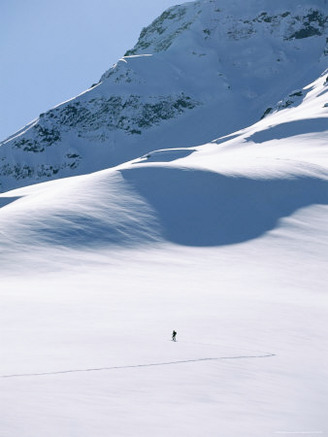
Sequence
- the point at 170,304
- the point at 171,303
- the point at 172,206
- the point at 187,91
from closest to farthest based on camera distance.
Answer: the point at 170,304
the point at 171,303
the point at 172,206
the point at 187,91

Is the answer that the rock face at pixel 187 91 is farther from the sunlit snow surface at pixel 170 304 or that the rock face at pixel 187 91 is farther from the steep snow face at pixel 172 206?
the sunlit snow surface at pixel 170 304

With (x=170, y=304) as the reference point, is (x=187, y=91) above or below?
above

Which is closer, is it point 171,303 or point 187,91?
point 171,303

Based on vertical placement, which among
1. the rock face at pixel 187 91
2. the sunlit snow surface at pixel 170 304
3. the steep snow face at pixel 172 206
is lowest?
the sunlit snow surface at pixel 170 304

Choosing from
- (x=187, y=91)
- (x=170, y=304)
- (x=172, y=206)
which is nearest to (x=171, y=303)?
(x=170, y=304)

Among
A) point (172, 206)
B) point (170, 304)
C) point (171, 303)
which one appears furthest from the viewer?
point (172, 206)

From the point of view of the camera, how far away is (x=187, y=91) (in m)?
151

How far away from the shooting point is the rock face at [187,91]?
138875 millimetres

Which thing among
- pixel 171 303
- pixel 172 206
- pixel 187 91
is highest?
pixel 187 91

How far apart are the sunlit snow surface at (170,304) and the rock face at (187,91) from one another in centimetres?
8524

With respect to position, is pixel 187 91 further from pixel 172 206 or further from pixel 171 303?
pixel 171 303

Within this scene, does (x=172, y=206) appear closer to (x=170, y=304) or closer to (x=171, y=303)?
(x=171, y=303)

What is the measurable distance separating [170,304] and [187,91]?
131626mm

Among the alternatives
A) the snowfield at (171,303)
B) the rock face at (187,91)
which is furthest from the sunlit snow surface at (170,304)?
the rock face at (187,91)
